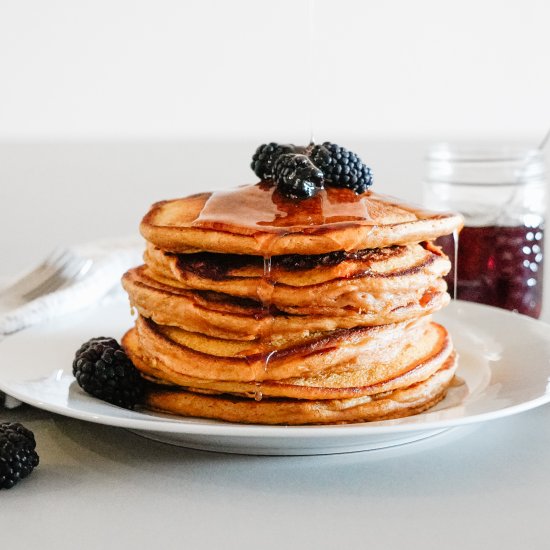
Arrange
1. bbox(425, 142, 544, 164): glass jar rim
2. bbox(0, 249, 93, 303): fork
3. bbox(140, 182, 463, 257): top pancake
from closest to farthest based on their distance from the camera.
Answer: bbox(140, 182, 463, 257): top pancake
bbox(0, 249, 93, 303): fork
bbox(425, 142, 544, 164): glass jar rim

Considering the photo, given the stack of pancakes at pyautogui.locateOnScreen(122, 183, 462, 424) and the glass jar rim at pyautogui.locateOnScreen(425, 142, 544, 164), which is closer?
the stack of pancakes at pyautogui.locateOnScreen(122, 183, 462, 424)

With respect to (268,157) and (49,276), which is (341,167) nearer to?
(268,157)

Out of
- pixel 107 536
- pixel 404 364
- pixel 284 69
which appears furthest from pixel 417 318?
pixel 284 69

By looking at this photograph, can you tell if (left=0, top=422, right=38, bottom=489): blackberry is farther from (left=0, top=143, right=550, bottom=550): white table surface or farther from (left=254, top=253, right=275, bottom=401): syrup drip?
(left=254, top=253, right=275, bottom=401): syrup drip

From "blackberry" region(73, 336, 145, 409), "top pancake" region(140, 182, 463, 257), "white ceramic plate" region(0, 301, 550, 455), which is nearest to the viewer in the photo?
"white ceramic plate" region(0, 301, 550, 455)

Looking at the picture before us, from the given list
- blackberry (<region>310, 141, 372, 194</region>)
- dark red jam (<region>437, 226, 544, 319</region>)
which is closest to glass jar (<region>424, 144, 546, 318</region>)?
dark red jam (<region>437, 226, 544, 319</region>)

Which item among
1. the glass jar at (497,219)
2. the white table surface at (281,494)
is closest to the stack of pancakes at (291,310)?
the white table surface at (281,494)

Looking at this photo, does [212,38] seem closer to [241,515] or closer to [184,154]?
[184,154]
